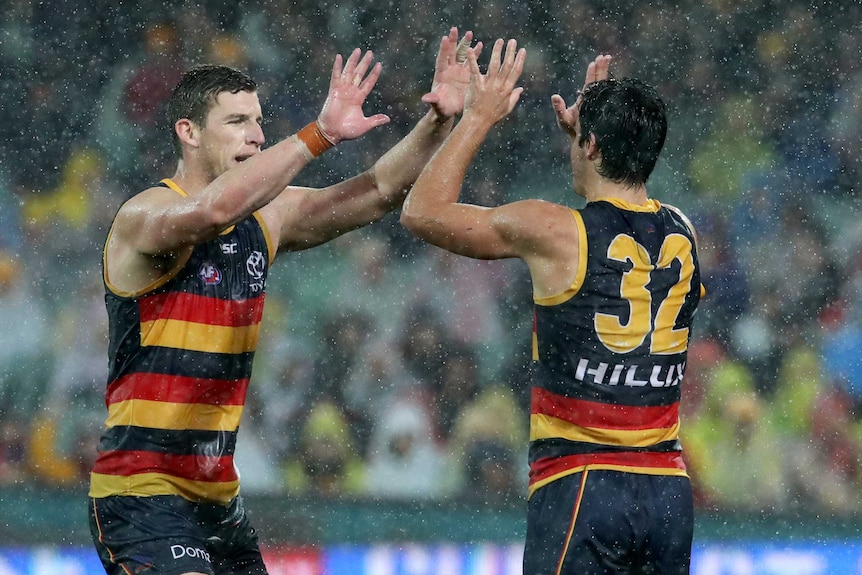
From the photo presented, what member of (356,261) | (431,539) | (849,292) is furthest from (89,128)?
(849,292)

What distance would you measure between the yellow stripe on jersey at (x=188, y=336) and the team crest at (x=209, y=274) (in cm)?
15

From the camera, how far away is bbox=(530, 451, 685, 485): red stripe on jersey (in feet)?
11.3

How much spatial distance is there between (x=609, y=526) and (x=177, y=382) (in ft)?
4.70

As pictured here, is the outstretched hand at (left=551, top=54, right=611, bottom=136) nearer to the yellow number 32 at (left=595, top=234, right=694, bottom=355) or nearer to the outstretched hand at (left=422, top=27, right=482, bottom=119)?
the outstretched hand at (left=422, top=27, right=482, bottom=119)

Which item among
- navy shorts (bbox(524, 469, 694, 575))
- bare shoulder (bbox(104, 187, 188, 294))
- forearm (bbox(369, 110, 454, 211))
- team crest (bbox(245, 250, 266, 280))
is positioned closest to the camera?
navy shorts (bbox(524, 469, 694, 575))

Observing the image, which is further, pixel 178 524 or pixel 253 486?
pixel 253 486

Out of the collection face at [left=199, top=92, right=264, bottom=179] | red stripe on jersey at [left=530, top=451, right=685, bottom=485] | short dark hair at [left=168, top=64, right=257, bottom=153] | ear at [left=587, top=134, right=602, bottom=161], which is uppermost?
short dark hair at [left=168, top=64, right=257, bottom=153]

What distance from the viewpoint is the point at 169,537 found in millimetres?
3621

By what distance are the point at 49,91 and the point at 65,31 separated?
47cm

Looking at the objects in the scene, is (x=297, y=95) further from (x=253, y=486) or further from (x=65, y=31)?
(x=253, y=486)

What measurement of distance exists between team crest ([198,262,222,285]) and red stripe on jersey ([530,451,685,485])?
1.20 m

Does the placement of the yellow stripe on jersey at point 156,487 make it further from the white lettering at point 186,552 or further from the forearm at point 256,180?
the forearm at point 256,180

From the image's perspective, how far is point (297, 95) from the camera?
898 cm

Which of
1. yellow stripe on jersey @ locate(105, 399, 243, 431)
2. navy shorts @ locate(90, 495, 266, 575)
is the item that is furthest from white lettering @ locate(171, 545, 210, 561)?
yellow stripe on jersey @ locate(105, 399, 243, 431)
